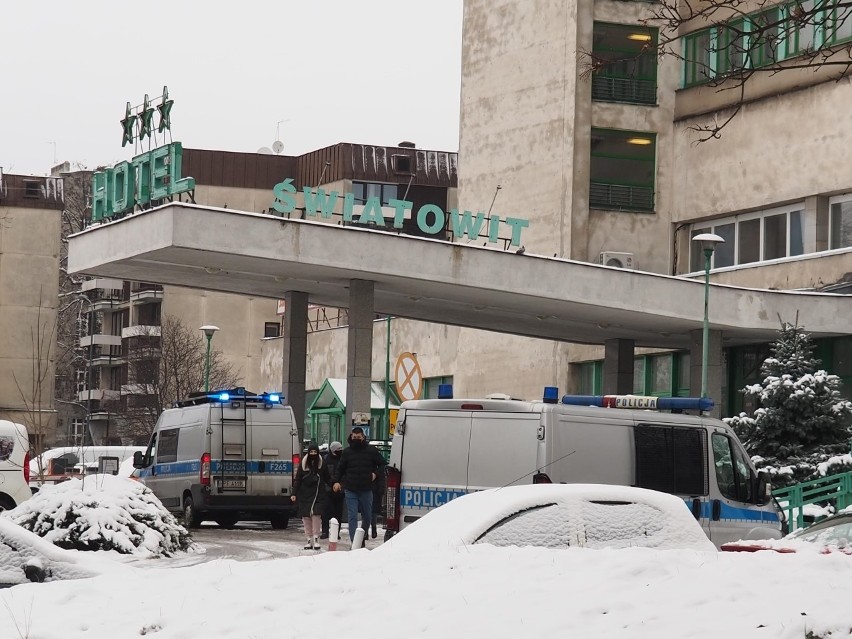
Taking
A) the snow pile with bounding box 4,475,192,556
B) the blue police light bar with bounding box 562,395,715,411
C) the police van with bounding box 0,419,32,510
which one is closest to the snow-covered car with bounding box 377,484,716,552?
the blue police light bar with bounding box 562,395,715,411

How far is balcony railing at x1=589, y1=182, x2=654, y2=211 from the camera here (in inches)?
1955

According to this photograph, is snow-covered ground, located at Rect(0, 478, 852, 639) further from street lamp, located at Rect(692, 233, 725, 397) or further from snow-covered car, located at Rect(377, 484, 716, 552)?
street lamp, located at Rect(692, 233, 725, 397)

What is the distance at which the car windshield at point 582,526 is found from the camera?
36.3 feet

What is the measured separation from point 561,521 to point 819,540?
2511mm

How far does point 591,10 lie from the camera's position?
49125 millimetres

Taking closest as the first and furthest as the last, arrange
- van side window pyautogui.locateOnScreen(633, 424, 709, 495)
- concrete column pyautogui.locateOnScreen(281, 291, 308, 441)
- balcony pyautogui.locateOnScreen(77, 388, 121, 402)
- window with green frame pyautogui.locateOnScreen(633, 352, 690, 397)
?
1. van side window pyautogui.locateOnScreen(633, 424, 709, 495)
2. concrete column pyautogui.locateOnScreen(281, 291, 308, 441)
3. window with green frame pyautogui.locateOnScreen(633, 352, 690, 397)
4. balcony pyautogui.locateOnScreen(77, 388, 121, 402)

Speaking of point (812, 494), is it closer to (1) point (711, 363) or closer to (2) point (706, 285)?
(2) point (706, 285)

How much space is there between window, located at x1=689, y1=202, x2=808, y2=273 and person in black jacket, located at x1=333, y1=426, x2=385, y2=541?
82.7 feet

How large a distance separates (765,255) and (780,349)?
13.4m

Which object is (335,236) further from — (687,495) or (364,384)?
(687,495)

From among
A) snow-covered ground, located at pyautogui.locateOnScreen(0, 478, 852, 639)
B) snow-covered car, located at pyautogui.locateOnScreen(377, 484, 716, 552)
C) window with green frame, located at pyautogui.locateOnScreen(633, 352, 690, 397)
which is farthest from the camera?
window with green frame, located at pyautogui.locateOnScreen(633, 352, 690, 397)

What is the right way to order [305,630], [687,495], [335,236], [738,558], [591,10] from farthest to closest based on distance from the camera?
[591,10]
[335,236]
[687,495]
[738,558]
[305,630]

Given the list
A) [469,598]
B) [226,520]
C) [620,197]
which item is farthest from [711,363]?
[469,598]

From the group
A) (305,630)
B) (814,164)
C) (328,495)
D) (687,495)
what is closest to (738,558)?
(305,630)
